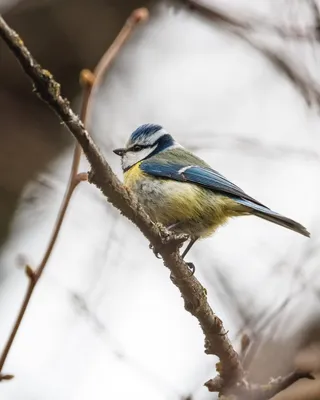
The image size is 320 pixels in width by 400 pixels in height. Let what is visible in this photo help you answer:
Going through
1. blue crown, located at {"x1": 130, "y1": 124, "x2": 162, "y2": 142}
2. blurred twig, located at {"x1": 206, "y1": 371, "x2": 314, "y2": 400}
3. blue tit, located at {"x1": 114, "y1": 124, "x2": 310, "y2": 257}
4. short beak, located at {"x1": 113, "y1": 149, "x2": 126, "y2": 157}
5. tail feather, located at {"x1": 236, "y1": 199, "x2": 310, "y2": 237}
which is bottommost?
blurred twig, located at {"x1": 206, "y1": 371, "x2": 314, "y2": 400}

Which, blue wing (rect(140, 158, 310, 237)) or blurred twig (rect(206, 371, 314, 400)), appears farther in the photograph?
blue wing (rect(140, 158, 310, 237))

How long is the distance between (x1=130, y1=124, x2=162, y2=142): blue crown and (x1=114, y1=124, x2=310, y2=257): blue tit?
1.16ft

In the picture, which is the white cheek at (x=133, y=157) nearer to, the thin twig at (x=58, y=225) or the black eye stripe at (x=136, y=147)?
the black eye stripe at (x=136, y=147)

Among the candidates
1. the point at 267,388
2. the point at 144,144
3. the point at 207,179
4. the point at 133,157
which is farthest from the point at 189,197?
the point at 267,388

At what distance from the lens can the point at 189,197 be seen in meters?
3.44

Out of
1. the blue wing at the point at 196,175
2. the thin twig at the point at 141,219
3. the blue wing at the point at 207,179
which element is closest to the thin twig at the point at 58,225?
the thin twig at the point at 141,219

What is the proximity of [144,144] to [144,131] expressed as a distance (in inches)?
3.2

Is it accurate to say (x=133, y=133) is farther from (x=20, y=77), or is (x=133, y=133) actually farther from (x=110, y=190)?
(x=110, y=190)

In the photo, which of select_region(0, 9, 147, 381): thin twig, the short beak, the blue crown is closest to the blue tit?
the short beak

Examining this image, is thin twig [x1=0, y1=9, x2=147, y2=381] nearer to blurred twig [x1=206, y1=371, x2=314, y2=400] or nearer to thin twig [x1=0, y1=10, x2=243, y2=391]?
thin twig [x1=0, y1=10, x2=243, y2=391]

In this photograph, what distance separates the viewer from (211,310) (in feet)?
8.14

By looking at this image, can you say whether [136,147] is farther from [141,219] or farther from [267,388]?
[267,388]

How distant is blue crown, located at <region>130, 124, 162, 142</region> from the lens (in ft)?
13.4

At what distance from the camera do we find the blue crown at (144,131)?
4094 millimetres
